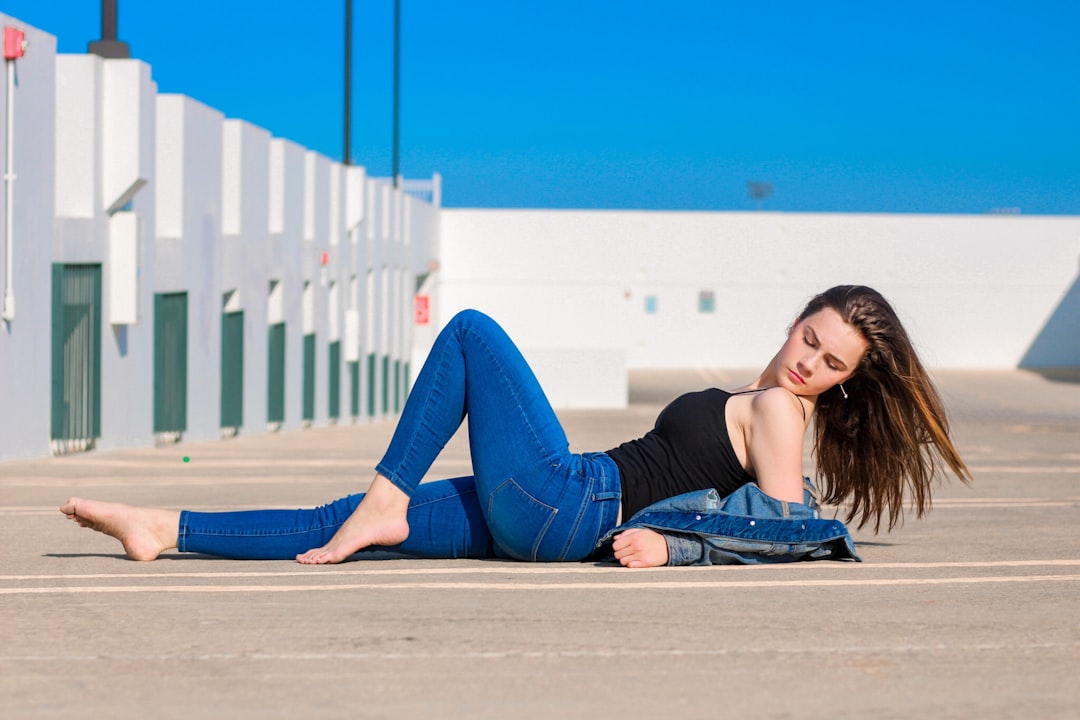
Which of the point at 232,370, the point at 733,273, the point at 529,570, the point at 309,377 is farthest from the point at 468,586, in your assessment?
the point at 733,273

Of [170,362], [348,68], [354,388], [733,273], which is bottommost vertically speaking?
[354,388]

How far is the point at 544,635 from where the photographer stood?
3.49m

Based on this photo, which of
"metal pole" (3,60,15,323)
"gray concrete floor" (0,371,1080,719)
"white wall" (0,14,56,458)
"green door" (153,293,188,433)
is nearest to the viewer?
"gray concrete floor" (0,371,1080,719)

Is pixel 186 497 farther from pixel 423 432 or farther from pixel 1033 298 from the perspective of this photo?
pixel 1033 298

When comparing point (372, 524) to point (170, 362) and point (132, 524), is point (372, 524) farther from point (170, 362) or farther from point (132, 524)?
point (170, 362)

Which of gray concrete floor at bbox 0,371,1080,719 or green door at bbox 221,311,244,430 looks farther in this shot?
green door at bbox 221,311,244,430

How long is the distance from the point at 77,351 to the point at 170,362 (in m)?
3.55

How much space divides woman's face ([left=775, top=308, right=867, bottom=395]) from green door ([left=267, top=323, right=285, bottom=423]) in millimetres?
19612

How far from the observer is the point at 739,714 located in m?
2.72

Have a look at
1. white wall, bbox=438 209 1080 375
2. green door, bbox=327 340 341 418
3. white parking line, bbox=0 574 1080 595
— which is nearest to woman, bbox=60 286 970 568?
white parking line, bbox=0 574 1080 595

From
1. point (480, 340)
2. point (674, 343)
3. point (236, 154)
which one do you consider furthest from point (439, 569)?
point (674, 343)

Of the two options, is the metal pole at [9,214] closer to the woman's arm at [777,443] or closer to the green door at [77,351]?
the green door at [77,351]

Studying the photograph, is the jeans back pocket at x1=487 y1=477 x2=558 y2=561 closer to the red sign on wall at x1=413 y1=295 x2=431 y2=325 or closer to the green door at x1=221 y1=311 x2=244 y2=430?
the green door at x1=221 y1=311 x2=244 y2=430

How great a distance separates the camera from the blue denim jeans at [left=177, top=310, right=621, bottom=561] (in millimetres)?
4801
